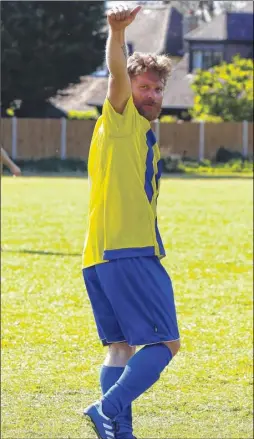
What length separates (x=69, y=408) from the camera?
22.5 ft

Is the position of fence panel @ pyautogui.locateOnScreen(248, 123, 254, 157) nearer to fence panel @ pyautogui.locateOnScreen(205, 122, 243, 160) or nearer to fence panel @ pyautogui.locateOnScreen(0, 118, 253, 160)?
fence panel @ pyautogui.locateOnScreen(0, 118, 253, 160)

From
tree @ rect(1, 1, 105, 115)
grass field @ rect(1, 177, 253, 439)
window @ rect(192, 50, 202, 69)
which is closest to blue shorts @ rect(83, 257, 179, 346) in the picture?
grass field @ rect(1, 177, 253, 439)

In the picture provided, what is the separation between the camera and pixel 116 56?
14.3 ft

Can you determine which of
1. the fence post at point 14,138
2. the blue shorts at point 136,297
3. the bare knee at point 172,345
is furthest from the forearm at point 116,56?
the fence post at point 14,138

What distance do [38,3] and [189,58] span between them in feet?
69.3

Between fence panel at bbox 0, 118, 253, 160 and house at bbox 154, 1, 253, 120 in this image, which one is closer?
fence panel at bbox 0, 118, 253, 160

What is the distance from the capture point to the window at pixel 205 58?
6238cm

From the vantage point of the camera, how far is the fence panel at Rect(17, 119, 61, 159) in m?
46.2

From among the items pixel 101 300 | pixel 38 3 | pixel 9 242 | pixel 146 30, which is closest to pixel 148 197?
pixel 101 300

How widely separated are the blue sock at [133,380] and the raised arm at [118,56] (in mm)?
933

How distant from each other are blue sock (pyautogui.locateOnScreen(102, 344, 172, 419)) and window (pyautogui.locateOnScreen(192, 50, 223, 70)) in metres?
58.2

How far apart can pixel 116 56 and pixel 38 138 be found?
43.3 metres

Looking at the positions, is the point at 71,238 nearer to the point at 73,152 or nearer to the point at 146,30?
the point at 73,152

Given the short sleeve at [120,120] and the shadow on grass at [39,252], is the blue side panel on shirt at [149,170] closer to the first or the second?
the short sleeve at [120,120]
